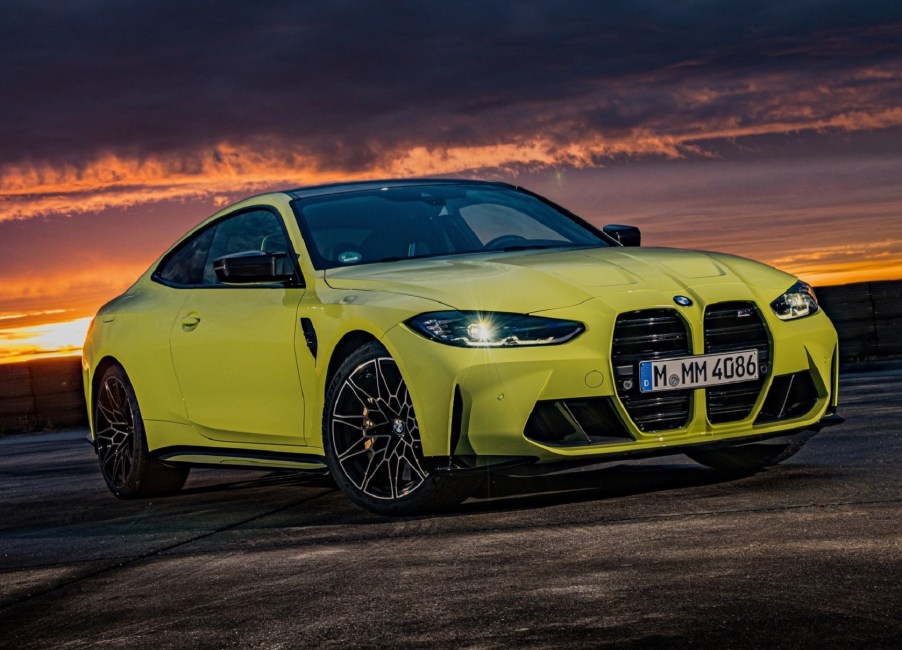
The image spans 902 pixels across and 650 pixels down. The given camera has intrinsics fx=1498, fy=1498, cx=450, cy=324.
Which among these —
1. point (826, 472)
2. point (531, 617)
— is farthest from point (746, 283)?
point (531, 617)

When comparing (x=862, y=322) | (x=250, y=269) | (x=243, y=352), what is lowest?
(x=862, y=322)

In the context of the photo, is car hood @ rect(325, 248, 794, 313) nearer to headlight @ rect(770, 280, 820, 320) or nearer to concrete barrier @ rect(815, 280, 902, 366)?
headlight @ rect(770, 280, 820, 320)

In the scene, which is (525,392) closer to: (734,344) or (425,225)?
(734,344)

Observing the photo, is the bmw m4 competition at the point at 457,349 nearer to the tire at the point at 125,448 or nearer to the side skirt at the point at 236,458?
the side skirt at the point at 236,458

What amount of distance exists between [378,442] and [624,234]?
2.45 metres

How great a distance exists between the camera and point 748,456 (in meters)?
7.46

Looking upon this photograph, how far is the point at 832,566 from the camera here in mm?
4609

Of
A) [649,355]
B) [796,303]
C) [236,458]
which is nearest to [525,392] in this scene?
[649,355]

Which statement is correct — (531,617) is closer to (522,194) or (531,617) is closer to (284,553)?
(284,553)

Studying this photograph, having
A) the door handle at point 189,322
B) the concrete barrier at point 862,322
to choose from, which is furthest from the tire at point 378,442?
the concrete barrier at point 862,322

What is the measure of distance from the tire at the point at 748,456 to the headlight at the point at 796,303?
2.33 ft

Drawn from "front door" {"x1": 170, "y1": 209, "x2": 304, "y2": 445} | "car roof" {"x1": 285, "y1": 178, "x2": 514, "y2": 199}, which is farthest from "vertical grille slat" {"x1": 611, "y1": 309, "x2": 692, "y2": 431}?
"car roof" {"x1": 285, "y1": 178, "x2": 514, "y2": 199}

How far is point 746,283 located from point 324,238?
2155 millimetres

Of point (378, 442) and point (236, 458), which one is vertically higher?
point (378, 442)
